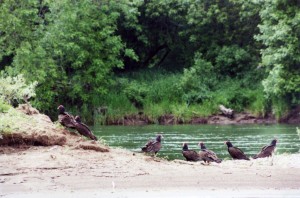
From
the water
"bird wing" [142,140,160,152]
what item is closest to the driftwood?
the water

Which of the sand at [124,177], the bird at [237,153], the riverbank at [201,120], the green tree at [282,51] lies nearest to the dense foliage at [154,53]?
the green tree at [282,51]

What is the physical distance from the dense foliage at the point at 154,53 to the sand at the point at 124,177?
2450 centimetres

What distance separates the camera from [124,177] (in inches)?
433

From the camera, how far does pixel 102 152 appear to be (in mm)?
12820

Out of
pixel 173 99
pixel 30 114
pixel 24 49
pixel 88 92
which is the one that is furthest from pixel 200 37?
pixel 30 114

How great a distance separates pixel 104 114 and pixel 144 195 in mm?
29241

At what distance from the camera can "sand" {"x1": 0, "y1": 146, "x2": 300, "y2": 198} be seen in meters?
10.1

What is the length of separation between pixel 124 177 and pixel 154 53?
3789 centimetres

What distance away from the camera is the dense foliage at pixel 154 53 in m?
37.4

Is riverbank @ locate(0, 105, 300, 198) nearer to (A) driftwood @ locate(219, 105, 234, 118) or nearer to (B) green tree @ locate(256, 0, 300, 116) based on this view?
(B) green tree @ locate(256, 0, 300, 116)

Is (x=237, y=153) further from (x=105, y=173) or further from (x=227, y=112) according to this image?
(x=227, y=112)

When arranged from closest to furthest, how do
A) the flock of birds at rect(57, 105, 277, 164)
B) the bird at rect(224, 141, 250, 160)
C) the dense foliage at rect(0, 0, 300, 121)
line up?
the flock of birds at rect(57, 105, 277, 164) < the bird at rect(224, 141, 250, 160) < the dense foliage at rect(0, 0, 300, 121)

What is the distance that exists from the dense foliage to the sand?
964 inches

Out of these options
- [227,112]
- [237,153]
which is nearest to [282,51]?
[227,112]
